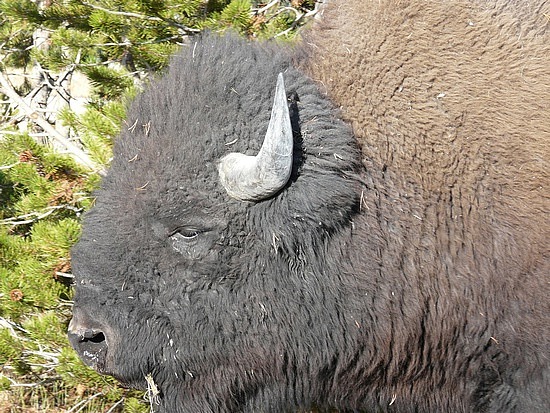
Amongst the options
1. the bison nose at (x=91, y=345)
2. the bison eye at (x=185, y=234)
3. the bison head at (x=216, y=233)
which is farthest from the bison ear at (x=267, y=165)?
the bison nose at (x=91, y=345)

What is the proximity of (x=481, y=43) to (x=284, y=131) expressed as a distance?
1.15 m

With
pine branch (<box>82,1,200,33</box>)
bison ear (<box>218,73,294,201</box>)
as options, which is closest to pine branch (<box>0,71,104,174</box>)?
pine branch (<box>82,1,200,33</box>)

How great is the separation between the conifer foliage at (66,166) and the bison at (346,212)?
121 cm

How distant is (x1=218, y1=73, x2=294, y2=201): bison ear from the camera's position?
9.63 ft

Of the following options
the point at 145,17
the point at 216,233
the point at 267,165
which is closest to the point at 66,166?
the point at 145,17

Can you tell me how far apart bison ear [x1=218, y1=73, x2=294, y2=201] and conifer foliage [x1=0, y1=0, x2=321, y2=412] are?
1.41 m

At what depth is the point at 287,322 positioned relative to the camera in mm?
3402

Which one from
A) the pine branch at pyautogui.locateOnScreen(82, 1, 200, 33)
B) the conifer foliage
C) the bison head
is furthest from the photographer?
the pine branch at pyautogui.locateOnScreen(82, 1, 200, 33)

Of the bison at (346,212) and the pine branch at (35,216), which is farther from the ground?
the bison at (346,212)

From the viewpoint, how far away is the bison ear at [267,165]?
2.94m

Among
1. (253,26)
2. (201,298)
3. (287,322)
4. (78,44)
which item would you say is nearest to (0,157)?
(78,44)

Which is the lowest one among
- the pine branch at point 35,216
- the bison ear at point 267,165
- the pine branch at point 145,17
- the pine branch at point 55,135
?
the pine branch at point 35,216

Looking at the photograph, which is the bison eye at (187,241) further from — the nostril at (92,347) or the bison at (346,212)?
the nostril at (92,347)

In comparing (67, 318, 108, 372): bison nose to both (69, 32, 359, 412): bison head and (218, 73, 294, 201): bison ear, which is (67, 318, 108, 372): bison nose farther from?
(218, 73, 294, 201): bison ear
